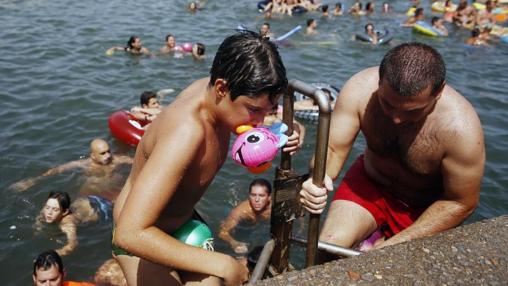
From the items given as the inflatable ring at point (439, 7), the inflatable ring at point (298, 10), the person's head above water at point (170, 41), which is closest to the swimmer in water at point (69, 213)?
the person's head above water at point (170, 41)

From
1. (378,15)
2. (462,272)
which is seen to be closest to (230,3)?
(378,15)

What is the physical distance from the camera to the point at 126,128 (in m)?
8.24

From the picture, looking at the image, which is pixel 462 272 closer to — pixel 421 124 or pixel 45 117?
pixel 421 124

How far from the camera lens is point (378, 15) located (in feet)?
64.3

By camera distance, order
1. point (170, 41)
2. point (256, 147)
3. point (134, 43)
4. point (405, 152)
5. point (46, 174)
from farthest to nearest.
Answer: point (170, 41) → point (134, 43) → point (46, 174) → point (405, 152) → point (256, 147)

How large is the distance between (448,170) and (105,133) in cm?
675

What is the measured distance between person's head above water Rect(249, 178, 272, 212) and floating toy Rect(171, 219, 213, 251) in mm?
2897

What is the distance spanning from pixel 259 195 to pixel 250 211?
0.38 m

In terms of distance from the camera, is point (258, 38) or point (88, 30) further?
point (88, 30)

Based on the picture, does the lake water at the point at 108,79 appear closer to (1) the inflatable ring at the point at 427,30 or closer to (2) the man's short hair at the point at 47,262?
(1) the inflatable ring at the point at 427,30

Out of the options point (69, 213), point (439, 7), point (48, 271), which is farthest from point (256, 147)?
point (439, 7)

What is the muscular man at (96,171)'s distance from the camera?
7039 millimetres

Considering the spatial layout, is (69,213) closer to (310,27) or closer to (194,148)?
(194,148)

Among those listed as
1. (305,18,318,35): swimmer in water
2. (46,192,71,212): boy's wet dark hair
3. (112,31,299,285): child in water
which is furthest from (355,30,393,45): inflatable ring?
(112,31,299,285): child in water
